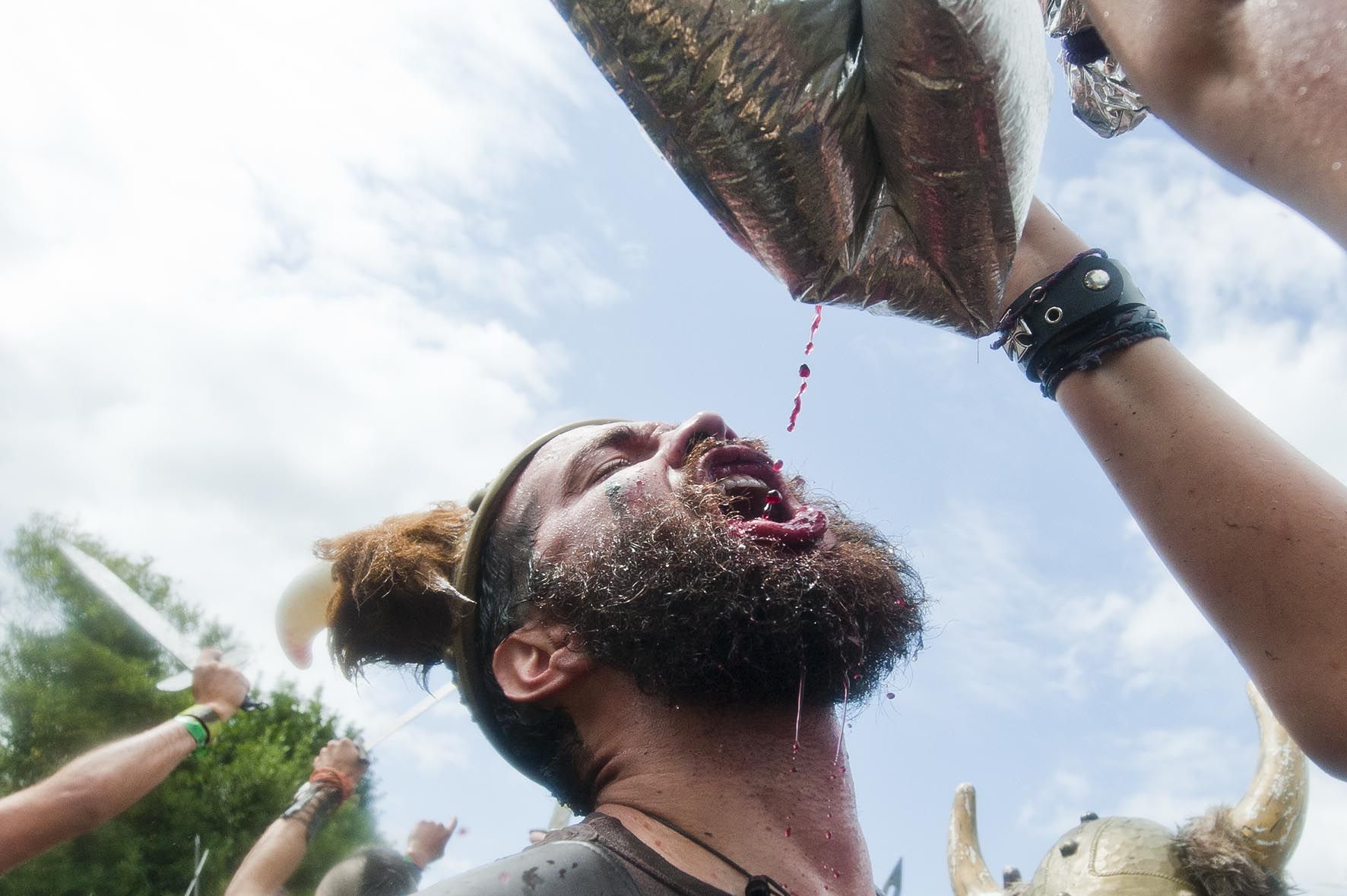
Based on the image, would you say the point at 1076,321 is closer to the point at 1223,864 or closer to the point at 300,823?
the point at 1223,864

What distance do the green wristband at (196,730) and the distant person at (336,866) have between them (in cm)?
55

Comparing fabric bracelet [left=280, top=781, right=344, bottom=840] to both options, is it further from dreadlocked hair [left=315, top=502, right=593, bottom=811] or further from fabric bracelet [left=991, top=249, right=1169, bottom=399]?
fabric bracelet [left=991, top=249, right=1169, bottom=399]

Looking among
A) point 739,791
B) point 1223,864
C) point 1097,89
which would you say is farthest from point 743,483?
point 1223,864

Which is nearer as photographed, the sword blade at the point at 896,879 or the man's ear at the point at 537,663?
the man's ear at the point at 537,663

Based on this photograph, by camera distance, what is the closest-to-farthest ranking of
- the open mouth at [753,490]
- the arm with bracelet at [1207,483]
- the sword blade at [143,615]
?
the arm with bracelet at [1207,483] < the open mouth at [753,490] < the sword blade at [143,615]

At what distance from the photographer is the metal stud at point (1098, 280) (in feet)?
7.07

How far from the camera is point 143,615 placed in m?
6.24

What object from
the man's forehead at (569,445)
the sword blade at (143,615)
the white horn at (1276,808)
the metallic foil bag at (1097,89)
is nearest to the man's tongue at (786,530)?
the man's forehead at (569,445)

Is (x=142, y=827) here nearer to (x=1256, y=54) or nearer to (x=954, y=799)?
(x=954, y=799)

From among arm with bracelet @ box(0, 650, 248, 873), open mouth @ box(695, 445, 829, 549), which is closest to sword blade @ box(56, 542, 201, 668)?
arm with bracelet @ box(0, 650, 248, 873)

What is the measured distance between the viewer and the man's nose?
275 centimetres

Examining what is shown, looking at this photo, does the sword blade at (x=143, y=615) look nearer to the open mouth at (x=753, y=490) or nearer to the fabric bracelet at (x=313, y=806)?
the fabric bracelet at (x=313, y=806)

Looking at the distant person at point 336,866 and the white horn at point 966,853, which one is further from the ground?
the white horn at point 966,853

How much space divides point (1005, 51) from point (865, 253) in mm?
475
